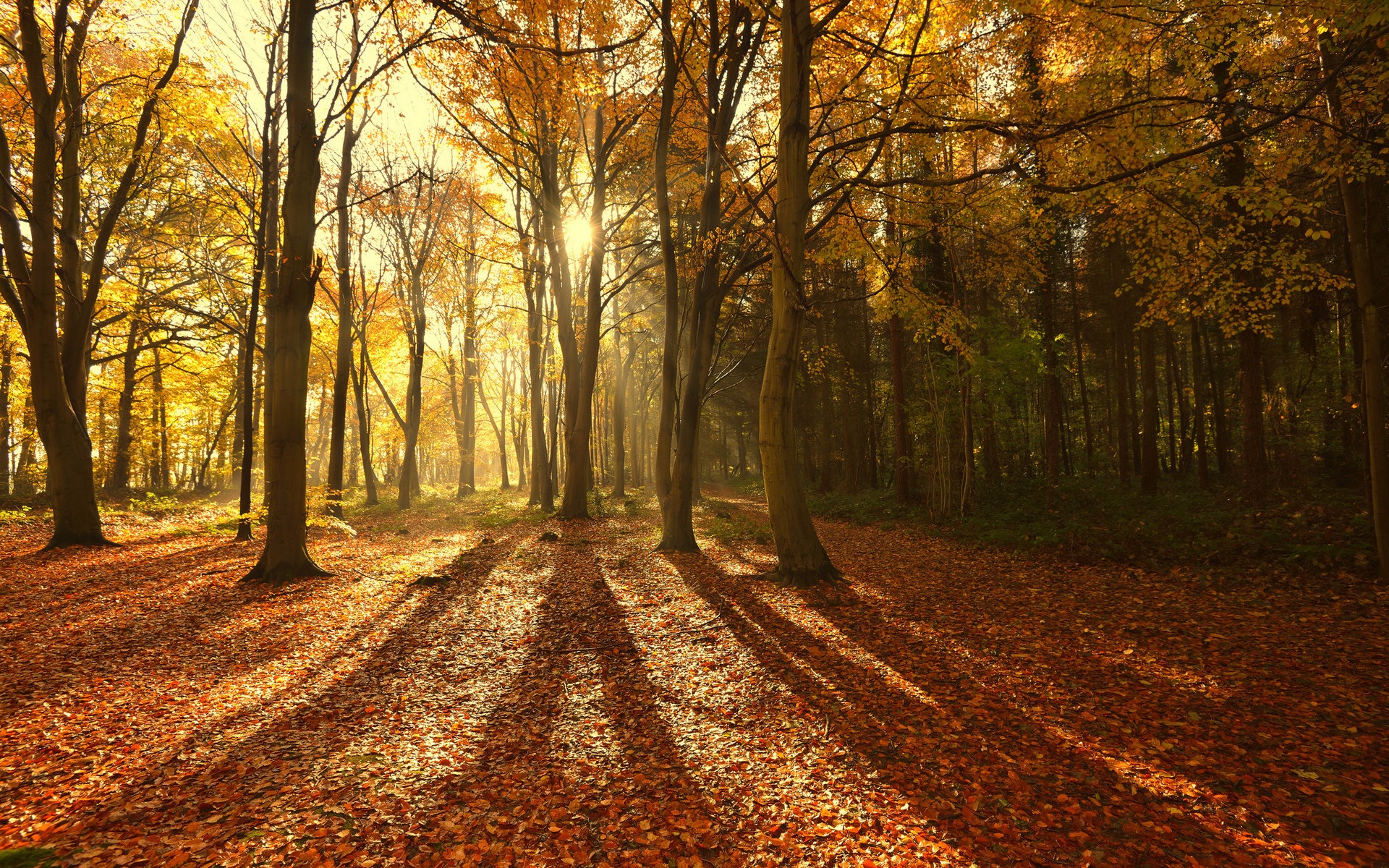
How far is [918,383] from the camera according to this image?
16.3m

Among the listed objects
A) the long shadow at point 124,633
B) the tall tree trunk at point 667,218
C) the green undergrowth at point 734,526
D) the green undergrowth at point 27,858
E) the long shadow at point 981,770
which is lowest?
the long shadow at point 981,770

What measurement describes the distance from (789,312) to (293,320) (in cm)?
706

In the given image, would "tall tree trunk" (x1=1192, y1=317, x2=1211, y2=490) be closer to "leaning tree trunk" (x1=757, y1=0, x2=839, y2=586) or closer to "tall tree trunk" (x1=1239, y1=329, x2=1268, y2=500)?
"tall tree trunk" (x1=1239, y1=329, x2=1268, y2=500)

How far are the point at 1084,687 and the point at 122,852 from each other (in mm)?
6385

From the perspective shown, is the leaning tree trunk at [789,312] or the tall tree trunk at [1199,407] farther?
the tall tree trunk at [1199,407]

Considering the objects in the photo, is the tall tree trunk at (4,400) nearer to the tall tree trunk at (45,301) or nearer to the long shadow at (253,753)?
the tall tree trunk at (45,301)

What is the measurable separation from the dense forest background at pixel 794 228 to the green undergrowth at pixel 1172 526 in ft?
0.39

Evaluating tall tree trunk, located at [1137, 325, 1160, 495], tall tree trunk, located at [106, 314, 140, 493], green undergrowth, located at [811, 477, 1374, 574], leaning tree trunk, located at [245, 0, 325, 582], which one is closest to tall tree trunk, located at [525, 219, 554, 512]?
leaning tree trunk, located at [245, 0, 325, 582]

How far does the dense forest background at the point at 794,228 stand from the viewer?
25.5ft

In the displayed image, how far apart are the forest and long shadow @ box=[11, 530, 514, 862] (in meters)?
0.04

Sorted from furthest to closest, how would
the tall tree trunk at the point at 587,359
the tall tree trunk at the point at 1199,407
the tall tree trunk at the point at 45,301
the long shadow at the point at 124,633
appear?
the tall tree trunk at the point at 1199,407
the tall tree trunk at the point at 587,359
the tall tree trunk at the point at 45,301
the long shadow at the point at 124,633

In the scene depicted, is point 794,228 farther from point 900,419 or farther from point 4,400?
point 4,400

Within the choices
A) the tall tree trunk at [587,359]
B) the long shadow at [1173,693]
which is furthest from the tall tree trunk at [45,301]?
the long shadow at [1173,693]

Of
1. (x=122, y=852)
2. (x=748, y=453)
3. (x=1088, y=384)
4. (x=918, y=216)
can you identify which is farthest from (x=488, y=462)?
(x=122, y=852)
